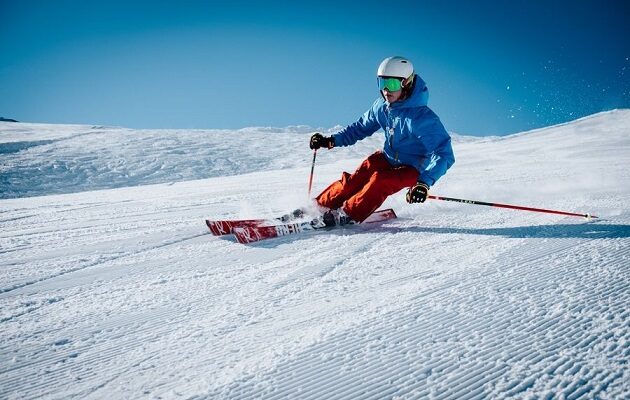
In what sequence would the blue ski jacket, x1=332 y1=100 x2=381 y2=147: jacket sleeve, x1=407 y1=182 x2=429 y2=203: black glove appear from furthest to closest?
x1=332 y1=100 x2=381 y2=147: jacket sleeve → the blue ski jacket → x1=407 y1=182 x2=429 y2=203: black glove

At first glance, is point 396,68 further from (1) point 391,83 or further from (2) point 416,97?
(2) point 416,97

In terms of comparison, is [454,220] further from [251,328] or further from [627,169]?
[627,169]

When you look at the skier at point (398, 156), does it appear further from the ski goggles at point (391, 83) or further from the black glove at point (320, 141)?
the black glove at point (320, 141)

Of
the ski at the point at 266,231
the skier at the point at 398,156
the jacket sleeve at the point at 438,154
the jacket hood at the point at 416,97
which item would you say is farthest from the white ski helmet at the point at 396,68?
the ski at the point at 266,231

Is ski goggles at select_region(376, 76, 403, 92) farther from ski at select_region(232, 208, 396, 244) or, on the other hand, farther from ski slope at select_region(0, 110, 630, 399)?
ski at select_region(232, 208, 396, 244)

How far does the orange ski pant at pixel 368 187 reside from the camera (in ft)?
12.0

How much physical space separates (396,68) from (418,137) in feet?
2.58

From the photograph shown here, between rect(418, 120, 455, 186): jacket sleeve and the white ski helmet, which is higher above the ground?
the white ski helmet

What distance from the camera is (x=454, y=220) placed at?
367 cm

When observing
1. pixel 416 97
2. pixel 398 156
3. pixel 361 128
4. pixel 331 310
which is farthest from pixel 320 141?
pixel 331 310

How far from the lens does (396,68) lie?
385 cm

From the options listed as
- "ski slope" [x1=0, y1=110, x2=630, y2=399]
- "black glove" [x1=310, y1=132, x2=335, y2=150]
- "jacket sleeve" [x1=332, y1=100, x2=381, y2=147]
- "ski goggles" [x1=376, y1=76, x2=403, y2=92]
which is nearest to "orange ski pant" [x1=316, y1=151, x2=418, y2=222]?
"ski slope" [x1=0, y1=110, x2=630, y2=399]

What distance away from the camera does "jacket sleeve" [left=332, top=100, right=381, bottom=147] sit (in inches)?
187

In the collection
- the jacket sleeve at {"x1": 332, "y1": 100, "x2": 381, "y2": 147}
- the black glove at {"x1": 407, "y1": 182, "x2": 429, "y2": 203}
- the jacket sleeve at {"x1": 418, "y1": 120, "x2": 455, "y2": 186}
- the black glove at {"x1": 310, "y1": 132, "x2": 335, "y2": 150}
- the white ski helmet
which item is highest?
the white ski helmet
